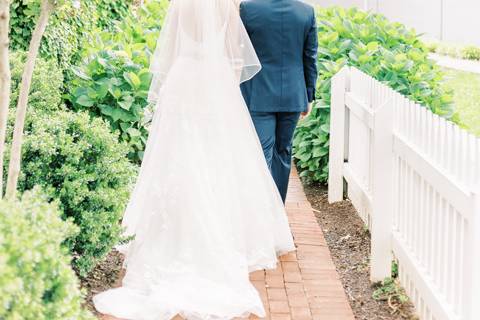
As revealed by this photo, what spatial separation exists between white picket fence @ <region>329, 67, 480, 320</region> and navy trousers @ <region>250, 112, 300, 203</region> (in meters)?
0.65

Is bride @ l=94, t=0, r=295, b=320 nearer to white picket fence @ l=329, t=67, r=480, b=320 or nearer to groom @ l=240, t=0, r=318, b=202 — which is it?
groom @ l=240, t=0, r=318, b=202

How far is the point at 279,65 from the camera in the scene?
596 centimetres

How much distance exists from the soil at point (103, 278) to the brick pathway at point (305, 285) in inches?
22.5

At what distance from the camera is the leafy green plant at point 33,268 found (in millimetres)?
2557

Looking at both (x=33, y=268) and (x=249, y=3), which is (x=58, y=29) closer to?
(x=249, y=3)

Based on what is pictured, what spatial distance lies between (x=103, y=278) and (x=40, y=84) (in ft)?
5.43

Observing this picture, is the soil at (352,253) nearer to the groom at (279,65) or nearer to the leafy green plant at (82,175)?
the groom at (279,65)

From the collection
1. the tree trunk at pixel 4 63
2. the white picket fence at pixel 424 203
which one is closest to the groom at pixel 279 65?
the white picket fence at pixel 424 203

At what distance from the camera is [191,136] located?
5.37 m

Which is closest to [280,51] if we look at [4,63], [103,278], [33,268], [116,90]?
[116,90]

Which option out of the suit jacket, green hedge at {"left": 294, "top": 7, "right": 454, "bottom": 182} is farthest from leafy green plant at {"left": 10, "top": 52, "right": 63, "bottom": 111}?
green hedge at {"left": 294, "top": 7, "right": 454, "bottom": 182}

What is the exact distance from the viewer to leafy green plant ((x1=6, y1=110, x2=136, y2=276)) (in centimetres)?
480

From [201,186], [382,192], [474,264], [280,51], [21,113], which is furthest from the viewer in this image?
[280,51]

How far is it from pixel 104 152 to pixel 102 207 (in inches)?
14.0
